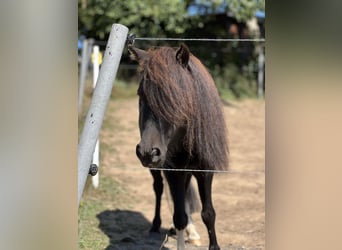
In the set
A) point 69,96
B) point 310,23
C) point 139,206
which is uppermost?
point 310,23

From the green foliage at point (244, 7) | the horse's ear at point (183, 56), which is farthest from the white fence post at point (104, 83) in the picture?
the green foliage at point (244, 7)

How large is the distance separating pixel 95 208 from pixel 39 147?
3.56 meters

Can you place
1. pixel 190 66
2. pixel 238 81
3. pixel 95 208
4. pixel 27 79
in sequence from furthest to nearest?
pixel 238 81
pixel 95 208
pixel 190 66
pixel 27 79

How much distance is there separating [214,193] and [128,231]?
1696 mm

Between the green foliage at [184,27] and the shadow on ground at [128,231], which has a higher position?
the green foliage at [184,27]

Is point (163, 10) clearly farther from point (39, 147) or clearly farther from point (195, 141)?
point (39, 147)

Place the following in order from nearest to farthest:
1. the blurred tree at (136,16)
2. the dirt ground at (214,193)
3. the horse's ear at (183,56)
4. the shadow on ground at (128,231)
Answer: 1. the horse's ear at (183,56)
2. the shadow on ground at (128,231)
3. the dirt ground at (214,193)
4. the blurred tree at (136,16)

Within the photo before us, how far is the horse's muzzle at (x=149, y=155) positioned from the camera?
104 inches

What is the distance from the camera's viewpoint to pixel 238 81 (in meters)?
13.3

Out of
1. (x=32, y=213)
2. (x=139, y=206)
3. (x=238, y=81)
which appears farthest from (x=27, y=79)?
(x=238, y=81)

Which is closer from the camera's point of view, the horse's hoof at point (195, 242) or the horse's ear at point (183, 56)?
the horse's ear at point (183, 56)

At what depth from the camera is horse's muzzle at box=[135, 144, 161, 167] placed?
Result: 8.66 ft

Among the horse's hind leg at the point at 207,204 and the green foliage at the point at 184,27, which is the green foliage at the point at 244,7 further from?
the horse's hind leg at the point at 207,204

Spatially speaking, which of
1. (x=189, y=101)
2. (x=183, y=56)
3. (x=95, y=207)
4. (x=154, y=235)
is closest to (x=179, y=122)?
(x=189, y=101)
